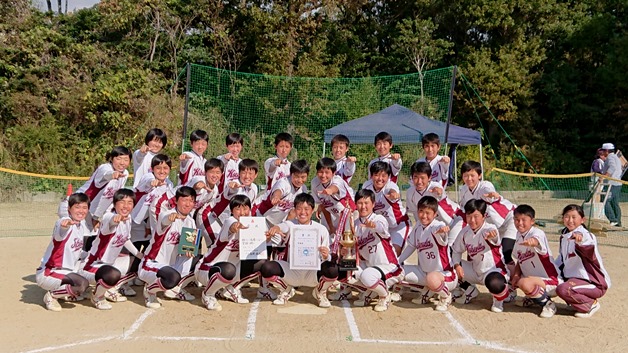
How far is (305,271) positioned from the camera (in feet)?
19.6

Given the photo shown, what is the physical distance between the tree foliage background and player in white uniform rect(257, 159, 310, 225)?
1072cm

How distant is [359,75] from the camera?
73.9 ft

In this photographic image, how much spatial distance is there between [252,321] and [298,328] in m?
0.50

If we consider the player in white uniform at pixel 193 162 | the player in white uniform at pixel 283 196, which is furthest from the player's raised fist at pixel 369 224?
the player in white uniform at pixel 193 162

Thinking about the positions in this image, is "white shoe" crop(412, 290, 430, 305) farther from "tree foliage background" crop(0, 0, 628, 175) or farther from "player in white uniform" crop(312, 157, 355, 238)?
"tree foliage background" crop(0, 0, 628, 175)

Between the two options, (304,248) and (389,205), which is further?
(389,205)

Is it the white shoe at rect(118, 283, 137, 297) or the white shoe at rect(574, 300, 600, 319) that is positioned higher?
the white shoe at rect(574, 300, 600, 319)

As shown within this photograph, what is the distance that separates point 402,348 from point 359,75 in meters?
18.5

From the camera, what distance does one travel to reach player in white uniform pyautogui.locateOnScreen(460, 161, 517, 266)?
6527mm

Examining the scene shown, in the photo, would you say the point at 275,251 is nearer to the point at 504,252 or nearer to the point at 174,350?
the point at 174,350

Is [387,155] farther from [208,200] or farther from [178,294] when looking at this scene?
[178,294]

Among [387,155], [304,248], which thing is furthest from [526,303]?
[304,248]

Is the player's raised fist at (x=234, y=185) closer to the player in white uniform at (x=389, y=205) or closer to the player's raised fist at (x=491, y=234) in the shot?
the player in white uniform at (x=389, y=205)

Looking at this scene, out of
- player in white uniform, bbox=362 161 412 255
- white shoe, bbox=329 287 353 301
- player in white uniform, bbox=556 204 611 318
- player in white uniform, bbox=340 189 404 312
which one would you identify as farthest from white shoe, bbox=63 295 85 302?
player in white uniform, bbox=556 204 611 318
